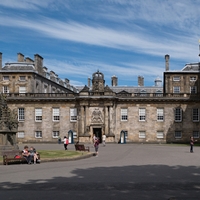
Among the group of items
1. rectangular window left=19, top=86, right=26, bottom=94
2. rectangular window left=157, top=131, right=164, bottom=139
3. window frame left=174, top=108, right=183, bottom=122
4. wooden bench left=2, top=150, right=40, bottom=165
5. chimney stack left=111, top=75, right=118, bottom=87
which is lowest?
rectangular window left=157, top=131, right=164, bottom=139

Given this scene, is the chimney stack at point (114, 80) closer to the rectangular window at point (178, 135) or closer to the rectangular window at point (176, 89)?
the rectangular window at point (176, 89)

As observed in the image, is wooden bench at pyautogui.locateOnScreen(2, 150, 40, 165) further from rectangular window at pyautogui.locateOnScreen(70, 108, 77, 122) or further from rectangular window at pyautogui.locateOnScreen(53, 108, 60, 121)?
rectangular window at pyautogui.locateOnScreen(53, 108, 60, 121)

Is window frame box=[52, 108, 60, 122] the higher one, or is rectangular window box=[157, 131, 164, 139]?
window frame box=[52, 108, 60, 122]

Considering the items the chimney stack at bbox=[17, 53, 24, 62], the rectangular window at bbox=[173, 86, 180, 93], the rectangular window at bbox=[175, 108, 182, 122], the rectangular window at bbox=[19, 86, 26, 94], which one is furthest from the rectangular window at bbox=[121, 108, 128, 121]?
the chimney stack at bbox=[17, 53, 24, 62]

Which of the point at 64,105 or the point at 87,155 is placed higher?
the point at 64,105

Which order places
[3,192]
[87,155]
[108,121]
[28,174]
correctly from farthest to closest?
[108,121], [87,155], [28,174], [3,192]

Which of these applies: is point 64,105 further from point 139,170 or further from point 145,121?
point 139,170

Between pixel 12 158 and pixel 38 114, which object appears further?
pixel 38 114

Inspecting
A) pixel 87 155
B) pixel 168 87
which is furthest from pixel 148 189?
pixel 168 87

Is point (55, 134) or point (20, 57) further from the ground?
point (20, 57)

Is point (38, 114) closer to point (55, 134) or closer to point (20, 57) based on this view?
point (55, 134)

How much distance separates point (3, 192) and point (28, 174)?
14.9 feet

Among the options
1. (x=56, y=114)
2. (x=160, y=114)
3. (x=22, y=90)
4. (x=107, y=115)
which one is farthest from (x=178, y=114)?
(x=22, y=90)

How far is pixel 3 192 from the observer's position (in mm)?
11906
